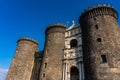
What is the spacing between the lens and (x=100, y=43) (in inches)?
841

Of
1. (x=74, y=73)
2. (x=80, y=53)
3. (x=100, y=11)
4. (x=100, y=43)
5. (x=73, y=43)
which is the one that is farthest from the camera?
(x=73, y=43)

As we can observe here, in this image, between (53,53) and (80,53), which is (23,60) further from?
(80,53)

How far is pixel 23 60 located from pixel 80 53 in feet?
45.6

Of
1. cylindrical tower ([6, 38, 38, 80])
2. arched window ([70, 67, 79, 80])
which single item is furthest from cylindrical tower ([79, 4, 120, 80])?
cylindrical tower ([6, 38, 38, 80])

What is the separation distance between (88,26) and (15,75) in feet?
59.3

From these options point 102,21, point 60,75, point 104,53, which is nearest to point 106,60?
point 104,53

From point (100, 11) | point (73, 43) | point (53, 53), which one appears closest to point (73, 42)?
point (73, 43)

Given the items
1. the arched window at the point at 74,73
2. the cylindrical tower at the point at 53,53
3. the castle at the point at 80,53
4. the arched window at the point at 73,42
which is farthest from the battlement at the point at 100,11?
the arched window at the point at 74,73

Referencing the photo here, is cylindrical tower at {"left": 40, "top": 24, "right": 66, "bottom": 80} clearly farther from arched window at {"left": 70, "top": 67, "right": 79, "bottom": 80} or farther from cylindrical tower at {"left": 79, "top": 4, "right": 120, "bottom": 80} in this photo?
cylindrical tower at {"left": 79, "top": 4, "right": 120, "bottom": 80}

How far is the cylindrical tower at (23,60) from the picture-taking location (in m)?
28.7

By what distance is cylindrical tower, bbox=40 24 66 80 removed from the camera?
24.1m

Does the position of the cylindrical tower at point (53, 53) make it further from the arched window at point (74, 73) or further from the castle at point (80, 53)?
the arched window at point (74, 73)

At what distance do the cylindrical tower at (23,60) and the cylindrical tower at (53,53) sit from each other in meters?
5.73

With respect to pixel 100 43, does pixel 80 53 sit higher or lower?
lower
